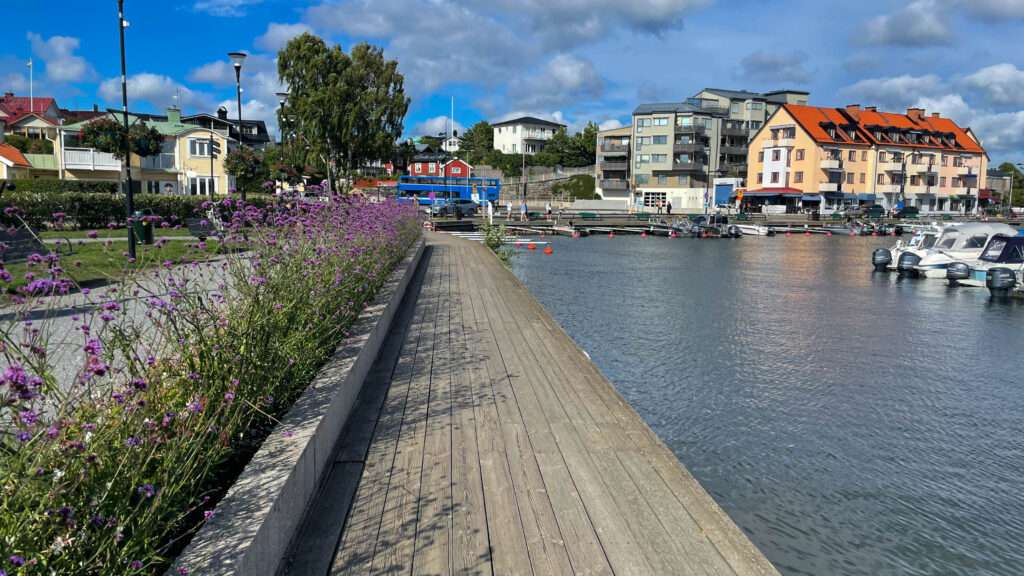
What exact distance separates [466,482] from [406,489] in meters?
0.37

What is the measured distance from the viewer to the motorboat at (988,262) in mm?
24266

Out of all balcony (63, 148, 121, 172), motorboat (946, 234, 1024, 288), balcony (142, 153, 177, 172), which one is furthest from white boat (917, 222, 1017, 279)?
balcony (63, 148, 121, 172)

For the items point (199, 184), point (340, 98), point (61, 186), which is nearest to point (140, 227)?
point (61, 186)

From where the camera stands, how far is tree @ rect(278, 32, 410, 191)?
119 feet

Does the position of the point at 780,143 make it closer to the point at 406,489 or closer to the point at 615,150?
the point at 615,150

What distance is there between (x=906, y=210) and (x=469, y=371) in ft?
242

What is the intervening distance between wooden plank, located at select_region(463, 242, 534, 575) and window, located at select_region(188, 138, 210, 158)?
47.8 metres

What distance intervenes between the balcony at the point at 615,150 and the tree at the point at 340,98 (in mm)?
47694

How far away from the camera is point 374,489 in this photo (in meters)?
3.94

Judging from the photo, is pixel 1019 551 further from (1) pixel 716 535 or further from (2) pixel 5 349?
(2) pixel 5 349

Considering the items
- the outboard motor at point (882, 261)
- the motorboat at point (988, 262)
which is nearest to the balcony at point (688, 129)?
the outboard motor at point (882, 261)

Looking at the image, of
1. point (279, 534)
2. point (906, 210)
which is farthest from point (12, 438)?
point (906, 210)

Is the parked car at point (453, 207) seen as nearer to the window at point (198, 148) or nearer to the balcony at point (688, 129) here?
the window at point (198, 148)

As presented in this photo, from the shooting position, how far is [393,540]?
3.38 meters
